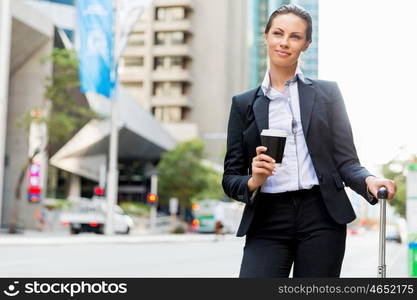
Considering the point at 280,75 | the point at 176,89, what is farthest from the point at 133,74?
the point at 280,75

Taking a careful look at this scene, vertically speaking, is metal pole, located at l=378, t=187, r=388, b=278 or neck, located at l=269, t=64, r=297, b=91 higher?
neck, located at l=269, t=64, r=297, b=91

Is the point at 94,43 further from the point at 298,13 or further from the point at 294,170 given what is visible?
the point at 294,170

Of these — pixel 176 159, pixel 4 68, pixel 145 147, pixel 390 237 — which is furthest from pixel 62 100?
pixel 145 147

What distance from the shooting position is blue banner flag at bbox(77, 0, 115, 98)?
30.0m

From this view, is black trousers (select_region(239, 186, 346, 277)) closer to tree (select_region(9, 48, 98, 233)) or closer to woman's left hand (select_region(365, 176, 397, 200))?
woman's left hand (select_region(365, 176, 397, 200))

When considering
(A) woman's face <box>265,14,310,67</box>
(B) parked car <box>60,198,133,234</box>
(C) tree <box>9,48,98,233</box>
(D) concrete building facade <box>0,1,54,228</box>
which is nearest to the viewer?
(A) woman's face <box>265,14,310,67</box>

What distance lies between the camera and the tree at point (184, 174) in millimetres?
62281

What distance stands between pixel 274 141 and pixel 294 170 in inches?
11.0

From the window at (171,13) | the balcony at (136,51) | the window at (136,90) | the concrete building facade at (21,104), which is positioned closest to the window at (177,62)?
the balcony at (136,51)

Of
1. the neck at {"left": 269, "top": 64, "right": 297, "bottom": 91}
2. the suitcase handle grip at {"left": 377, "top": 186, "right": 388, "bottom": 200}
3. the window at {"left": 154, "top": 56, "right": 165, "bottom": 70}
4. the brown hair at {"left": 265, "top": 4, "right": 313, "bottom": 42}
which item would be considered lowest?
the suitcase handle grip at {"left": 377, "top": 186, "right": 388, "bottom": 200}

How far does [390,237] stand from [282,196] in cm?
4886

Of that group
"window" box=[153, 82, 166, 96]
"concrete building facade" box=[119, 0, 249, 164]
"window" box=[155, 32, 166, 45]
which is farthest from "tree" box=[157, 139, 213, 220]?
"window" box=[155, 32, 166, 45]

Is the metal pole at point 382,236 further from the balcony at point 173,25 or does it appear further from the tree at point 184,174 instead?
the balcony at point 173,25

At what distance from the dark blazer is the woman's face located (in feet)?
0.47
